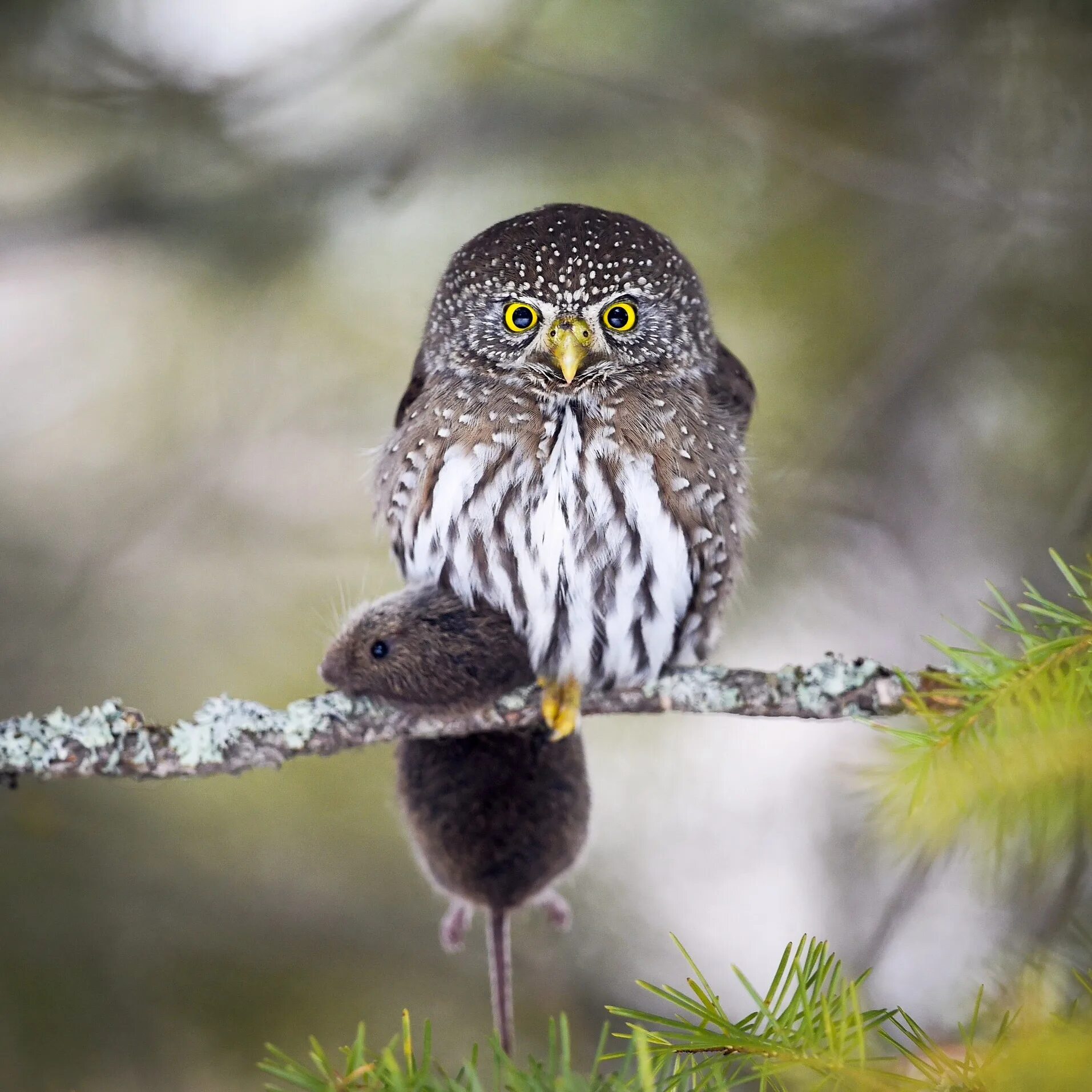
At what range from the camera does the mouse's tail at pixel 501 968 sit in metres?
1.83

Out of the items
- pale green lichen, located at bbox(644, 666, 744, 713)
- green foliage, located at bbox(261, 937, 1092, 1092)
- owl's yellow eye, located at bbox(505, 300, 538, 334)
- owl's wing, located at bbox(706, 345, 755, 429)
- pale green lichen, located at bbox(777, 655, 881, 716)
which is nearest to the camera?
green foliage, located at bbox(261, 937, 1092, 1092)

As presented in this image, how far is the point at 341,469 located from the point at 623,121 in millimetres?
1078

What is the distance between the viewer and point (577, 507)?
1870mm

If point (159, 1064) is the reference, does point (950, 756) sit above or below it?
above

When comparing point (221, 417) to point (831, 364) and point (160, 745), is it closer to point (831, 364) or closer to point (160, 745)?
point (160, 745)

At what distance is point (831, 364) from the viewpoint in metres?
2.56

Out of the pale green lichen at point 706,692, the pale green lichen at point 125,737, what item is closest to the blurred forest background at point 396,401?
the pale green lichen at point 125,737

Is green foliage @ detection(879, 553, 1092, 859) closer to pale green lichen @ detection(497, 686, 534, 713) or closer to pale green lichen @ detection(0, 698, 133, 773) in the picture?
pale green lichen @ detection(497, 686, 534, 713)

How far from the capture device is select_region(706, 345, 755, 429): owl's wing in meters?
2.01

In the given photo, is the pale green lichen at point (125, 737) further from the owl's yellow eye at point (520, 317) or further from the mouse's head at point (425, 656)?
the owl's yellow eye at point (520, 317)

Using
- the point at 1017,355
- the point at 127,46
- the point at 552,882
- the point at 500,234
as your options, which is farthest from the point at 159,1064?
the point at 1017,355

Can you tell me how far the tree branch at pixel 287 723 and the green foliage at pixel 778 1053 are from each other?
21.6 inches

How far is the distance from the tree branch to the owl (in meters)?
0.24

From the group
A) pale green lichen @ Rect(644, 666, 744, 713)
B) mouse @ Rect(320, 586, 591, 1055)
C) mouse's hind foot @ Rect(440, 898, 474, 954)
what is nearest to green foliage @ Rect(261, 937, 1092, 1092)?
pale green lichen @ Rect(644, 666, 744, 713)
